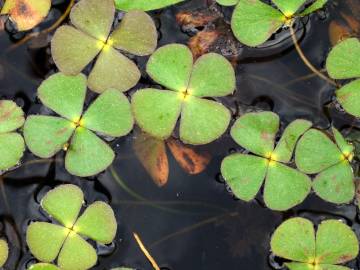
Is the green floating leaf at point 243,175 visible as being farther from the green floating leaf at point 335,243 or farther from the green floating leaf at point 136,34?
the green floating leaf at point 136,34

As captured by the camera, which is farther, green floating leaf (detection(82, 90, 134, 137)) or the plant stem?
the plant stem

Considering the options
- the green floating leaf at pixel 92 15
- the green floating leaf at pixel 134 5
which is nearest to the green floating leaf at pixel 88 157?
the green floating leaf at pixel 92 15

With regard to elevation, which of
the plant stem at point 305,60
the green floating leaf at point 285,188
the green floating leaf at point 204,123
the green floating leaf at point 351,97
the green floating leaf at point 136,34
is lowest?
the green floating leaf at point 285,188

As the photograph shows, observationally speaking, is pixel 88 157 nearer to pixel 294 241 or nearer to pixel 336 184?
pixel 294 241

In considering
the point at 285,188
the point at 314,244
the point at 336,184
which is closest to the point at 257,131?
the point at 285,188

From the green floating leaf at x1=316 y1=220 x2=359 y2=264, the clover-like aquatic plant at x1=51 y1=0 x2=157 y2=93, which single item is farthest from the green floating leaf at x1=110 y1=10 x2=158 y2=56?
the green floating leaf at x1=316 y1=220 x2=359 y2=264

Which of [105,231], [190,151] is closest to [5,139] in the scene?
[105,231]

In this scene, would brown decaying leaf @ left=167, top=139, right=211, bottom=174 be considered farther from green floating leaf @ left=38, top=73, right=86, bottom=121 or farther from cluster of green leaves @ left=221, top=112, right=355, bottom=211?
green floating leaf @ left=38, top=73, right=86, bottom=121
